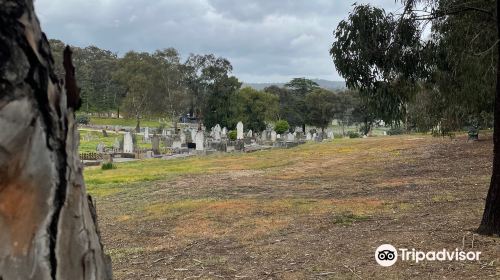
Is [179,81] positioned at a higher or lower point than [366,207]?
higher

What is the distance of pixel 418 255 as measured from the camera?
5.65 m

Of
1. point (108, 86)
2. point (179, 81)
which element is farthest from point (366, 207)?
point (108, 86)

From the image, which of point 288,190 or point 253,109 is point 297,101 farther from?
point 288,190

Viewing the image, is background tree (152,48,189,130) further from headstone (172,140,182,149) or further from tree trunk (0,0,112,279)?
tree trunk (0,0,112,279)

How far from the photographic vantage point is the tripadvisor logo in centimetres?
548

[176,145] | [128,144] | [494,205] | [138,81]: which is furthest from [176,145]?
[138,81]

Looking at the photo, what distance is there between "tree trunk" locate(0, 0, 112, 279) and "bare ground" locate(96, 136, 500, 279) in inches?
164

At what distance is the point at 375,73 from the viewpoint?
839 cm

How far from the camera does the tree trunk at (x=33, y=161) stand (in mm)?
1288

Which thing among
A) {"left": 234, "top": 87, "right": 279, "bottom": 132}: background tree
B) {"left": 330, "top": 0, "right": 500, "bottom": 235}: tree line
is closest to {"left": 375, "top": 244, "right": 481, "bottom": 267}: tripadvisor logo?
{"left": 330, "top": 0, "right": 500, "bottom": 235}: tree line

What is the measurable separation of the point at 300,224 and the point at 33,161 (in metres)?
6.99

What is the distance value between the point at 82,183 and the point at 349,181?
40.9ft

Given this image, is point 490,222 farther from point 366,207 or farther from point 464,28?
point 464,28

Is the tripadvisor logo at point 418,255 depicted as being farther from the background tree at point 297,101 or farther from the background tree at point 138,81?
the background tree at point 138,81
